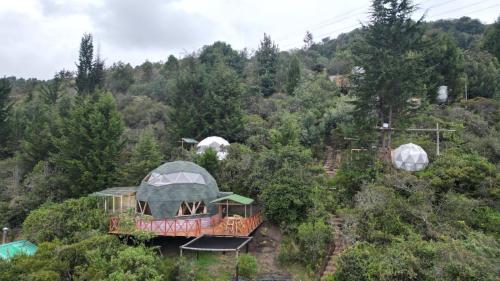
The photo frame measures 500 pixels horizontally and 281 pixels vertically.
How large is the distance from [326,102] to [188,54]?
33981 mm

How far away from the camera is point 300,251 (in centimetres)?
1953

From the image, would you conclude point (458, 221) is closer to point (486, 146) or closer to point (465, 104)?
point (486, 146)

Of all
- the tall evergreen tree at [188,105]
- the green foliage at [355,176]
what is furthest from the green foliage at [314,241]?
the tall evergreen tree at [188,105]

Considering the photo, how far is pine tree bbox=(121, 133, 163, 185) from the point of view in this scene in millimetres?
27250

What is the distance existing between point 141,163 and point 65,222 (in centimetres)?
677

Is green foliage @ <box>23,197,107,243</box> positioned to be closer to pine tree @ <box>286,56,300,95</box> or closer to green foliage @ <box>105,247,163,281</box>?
green foliage @ <box>105,247,163,281</box>

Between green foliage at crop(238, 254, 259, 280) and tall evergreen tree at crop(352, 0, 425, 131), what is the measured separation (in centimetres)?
1271

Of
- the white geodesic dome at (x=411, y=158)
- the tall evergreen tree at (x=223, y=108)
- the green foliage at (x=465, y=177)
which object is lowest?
the green foliage at (x=465, y=177)

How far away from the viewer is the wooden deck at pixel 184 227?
21314mm

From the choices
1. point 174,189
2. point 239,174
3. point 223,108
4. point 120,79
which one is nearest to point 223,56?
point 120,79

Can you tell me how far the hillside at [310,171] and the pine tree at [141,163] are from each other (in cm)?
10

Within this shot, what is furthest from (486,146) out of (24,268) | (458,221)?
(24,268)

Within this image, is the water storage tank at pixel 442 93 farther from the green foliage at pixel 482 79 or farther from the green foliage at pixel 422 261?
the green foliage at pixel 422 261

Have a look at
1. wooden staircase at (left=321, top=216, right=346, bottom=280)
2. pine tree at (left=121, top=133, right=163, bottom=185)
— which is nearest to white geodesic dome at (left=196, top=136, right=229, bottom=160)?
pine tree at (left=121, top=133, right=163, bottom=185)
